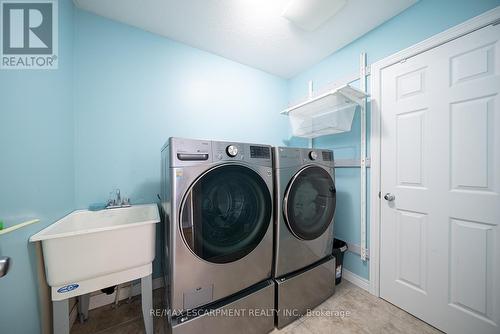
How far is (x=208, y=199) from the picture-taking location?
0.98 meters

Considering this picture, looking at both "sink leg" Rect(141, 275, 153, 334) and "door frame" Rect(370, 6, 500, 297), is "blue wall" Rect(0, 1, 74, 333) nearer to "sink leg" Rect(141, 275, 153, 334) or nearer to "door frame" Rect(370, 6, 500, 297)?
"sink leg" Rect(141, 275, 153, 334)

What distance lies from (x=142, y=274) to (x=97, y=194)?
33.4 inches

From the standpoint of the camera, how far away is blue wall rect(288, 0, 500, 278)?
1.19 metres

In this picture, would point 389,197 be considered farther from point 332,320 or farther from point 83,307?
point 83,307

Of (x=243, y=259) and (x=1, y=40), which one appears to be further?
(x=243, y=259)

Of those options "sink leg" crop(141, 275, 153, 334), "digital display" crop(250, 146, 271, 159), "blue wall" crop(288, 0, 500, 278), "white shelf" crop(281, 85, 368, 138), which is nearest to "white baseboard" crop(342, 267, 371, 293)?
"blue wall" crop(288, 0, 500, 278)

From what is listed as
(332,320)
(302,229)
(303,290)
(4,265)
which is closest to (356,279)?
(332,320)

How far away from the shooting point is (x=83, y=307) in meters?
1.26

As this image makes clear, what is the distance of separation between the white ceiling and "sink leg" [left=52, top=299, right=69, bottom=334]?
81.2 inches

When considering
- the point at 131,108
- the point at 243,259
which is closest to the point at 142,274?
the point at 243,259

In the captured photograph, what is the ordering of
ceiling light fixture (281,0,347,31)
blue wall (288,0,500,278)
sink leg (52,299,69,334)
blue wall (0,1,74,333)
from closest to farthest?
blue wall (0,1,74,333)
sink leg (52,299,69,334)
blue wall (288,0,500,278)
ceiling light fixture (281,0,347,31)

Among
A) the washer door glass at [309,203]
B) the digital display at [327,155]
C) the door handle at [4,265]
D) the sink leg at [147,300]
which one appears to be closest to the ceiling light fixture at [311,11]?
the digital display at [327,155]

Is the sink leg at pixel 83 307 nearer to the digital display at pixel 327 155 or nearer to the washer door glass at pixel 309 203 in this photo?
the washer door glass at pixel 309 203

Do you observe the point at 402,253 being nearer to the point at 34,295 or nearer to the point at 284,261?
the point at 284,261
